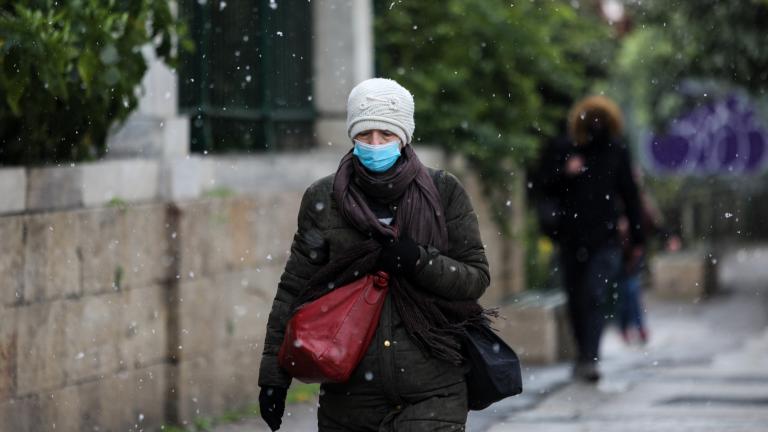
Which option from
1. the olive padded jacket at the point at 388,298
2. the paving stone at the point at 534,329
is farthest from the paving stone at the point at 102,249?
the paving stone at the point at 534,329

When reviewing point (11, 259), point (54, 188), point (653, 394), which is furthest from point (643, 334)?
point (11, 259)

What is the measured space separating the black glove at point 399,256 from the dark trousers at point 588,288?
5.64 m

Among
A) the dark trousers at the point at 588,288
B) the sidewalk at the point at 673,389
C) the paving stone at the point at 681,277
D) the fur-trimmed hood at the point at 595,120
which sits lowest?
the sidewalk at the point at 673,389

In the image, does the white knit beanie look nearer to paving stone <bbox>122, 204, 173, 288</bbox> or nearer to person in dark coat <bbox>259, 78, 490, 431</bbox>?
person in dark coat <bbox>259, 78, 490, 431</bbox>

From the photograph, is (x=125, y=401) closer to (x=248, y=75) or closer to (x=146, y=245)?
(x=146, y=245)

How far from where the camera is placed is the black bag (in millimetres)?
5035

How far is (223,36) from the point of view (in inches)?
415

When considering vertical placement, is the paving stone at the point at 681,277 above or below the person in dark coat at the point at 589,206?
below

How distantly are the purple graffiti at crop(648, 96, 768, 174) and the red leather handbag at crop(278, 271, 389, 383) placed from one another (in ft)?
60.3

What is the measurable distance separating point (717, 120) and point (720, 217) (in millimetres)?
4731

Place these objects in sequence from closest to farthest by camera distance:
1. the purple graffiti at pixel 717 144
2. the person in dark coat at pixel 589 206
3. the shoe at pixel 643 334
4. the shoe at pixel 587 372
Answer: the person in dark coat at pixel 589 206, the shoe at pixel 587 372, the shoe at pixel 643 334, the purple graffiti at pixel 717 144

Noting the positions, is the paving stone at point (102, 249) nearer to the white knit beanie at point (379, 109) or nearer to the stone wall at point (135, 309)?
the stone wall at point (135, 309)

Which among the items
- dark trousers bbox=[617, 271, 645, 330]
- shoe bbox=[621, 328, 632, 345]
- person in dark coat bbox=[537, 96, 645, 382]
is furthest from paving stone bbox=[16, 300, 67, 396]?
shoe bbox=[621, 328, 632, 345]

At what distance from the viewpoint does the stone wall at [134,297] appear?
7.39 meters
